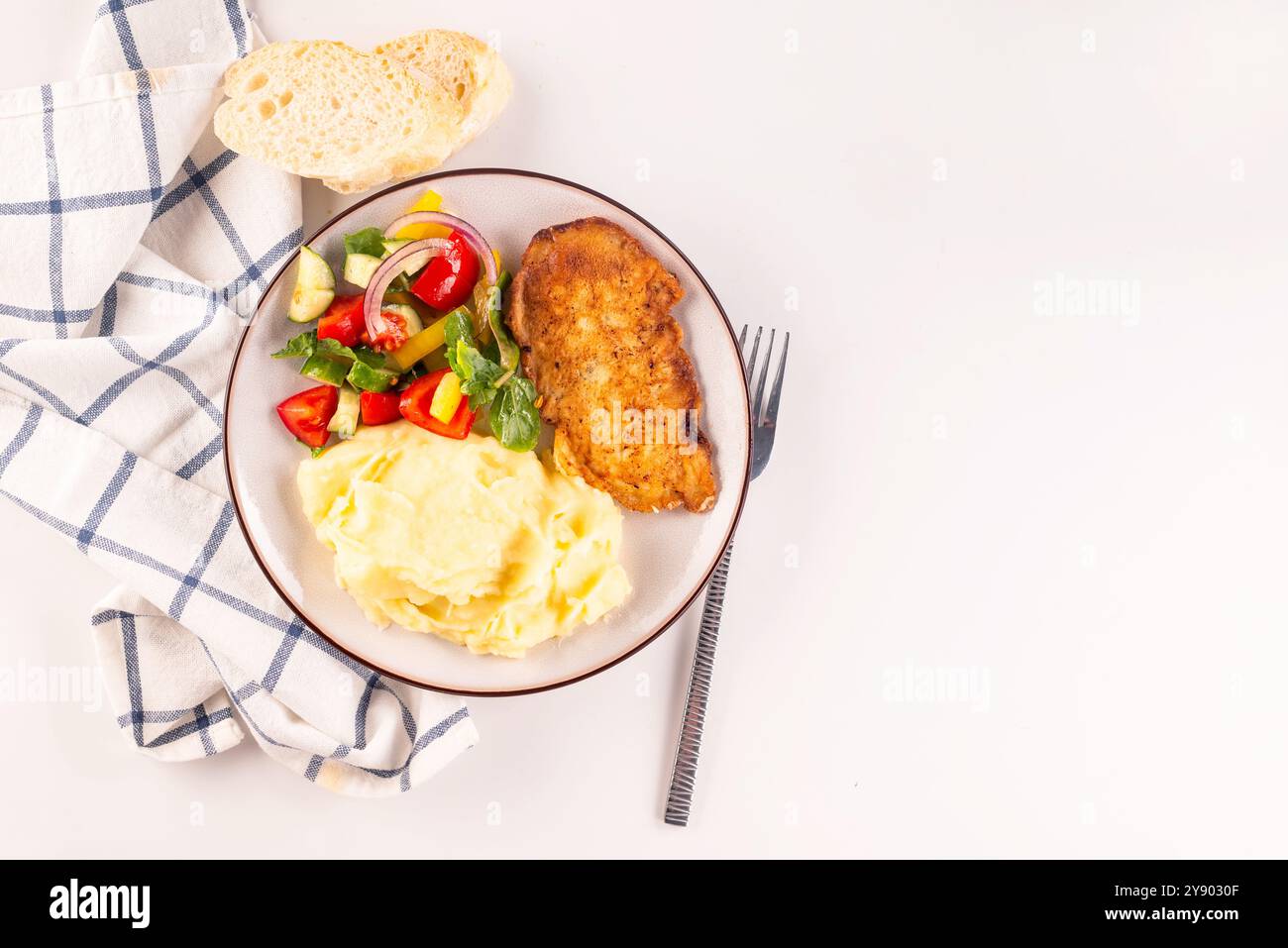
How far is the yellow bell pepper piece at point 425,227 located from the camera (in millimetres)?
2303

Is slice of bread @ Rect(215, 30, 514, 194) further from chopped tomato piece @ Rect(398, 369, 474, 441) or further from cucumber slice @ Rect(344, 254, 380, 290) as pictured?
chopped tomato piece @ Rect(398, 369, 474, 441)

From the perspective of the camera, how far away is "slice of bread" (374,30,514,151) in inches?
97.1

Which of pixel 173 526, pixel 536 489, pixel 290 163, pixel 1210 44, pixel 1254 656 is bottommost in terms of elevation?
pixel 1254 656

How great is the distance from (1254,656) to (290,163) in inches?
128

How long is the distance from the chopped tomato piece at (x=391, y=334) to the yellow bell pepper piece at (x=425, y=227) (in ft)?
0.66

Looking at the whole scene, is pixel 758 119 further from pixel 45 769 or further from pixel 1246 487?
pixel 45 769

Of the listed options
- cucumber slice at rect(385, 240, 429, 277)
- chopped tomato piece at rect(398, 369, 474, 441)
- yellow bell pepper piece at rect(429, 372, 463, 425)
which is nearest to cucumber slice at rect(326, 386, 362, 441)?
chopped tomato piece at rect(398, 369, 474, 441)

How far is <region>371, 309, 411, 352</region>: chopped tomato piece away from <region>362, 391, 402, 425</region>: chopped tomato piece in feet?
0.40

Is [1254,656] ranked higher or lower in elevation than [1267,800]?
higher

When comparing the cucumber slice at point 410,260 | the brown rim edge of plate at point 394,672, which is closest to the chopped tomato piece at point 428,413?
the cucumber slice at point 410,260

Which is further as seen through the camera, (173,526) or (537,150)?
(537,150)

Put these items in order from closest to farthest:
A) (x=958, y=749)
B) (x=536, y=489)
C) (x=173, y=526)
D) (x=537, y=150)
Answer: (x=536, y=489)
(x=173, y=526)
(x=537, y=150)
(x=958, y=749)

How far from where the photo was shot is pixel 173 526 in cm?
247
